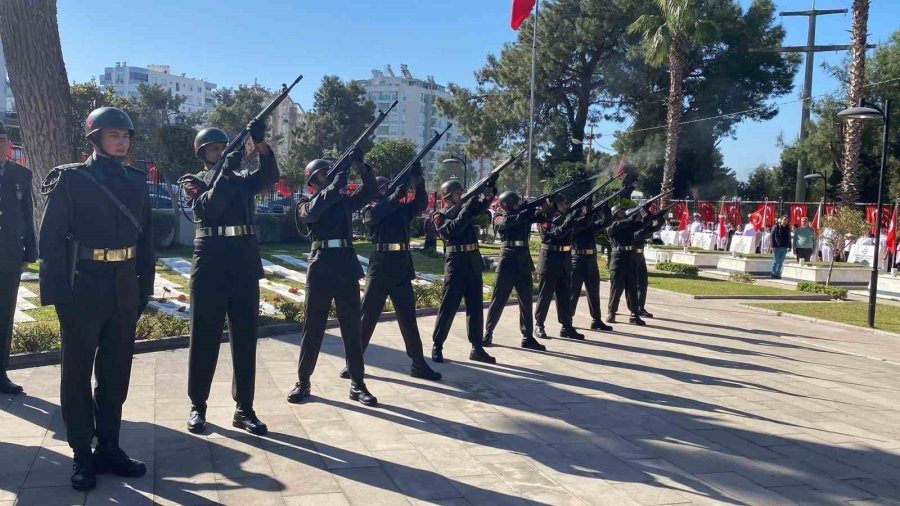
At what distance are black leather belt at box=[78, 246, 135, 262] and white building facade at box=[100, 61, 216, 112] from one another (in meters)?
123

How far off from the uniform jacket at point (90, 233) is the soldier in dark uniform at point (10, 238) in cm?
202

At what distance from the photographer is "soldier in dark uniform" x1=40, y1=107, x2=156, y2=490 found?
437 cm

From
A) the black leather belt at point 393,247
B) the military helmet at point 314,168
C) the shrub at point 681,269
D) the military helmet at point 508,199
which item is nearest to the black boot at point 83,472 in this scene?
the military helmet at point 314,168

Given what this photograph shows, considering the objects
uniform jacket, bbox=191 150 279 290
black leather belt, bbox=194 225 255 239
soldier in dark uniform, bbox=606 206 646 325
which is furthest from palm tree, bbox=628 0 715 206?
black leather belt, bbox=194 225 255 239

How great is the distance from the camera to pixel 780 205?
25.7 meters

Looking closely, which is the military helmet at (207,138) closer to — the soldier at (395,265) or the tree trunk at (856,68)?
the soldier at (395,265)

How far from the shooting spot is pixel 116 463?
4.54m

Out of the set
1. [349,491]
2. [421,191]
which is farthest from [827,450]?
[421,191]

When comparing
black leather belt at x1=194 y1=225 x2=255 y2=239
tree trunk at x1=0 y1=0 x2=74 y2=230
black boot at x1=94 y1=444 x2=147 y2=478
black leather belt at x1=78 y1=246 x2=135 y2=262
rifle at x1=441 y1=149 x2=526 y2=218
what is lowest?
black boot at x1=94 y1=444 x2=147 y2=478

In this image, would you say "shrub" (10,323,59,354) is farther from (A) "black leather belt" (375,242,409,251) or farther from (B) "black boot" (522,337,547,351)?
(B) "black boot" (522,337,547,351)

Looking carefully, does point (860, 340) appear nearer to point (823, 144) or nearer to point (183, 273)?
point (183, 273)

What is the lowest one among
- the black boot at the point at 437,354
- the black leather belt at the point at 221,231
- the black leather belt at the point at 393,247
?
the black boot at the point at 437,354

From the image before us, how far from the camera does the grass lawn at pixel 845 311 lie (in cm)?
1253

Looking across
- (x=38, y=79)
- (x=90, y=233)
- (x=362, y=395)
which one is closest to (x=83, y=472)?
(x=90, y=233)
